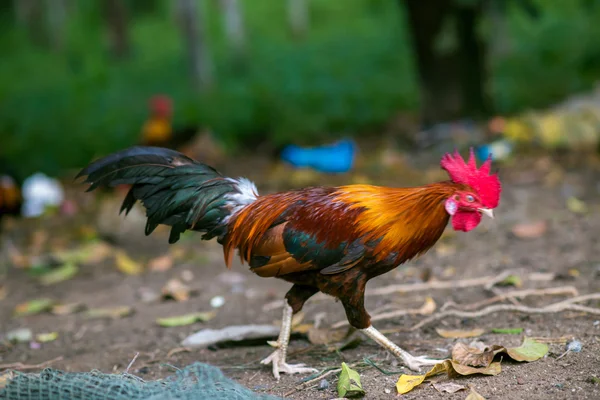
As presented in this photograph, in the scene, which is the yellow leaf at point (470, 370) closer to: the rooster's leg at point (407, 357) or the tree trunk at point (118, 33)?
the rooster's leg at point (407, 357)

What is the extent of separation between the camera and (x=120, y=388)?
2.86 m

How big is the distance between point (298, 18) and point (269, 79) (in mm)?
4159

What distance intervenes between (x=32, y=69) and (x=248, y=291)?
45.6ft

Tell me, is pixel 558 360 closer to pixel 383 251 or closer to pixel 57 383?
pixel 383 251

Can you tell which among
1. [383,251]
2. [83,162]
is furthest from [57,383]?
[83,162]

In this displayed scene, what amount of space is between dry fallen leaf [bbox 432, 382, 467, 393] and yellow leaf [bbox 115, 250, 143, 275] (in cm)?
368

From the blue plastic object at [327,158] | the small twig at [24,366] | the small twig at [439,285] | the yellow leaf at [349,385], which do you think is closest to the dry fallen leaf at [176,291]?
the small twig at [24,366]

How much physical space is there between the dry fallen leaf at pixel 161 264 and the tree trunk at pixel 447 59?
15.8ft

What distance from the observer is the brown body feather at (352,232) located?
3.55 m

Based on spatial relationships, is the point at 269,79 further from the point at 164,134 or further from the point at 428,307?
the point at 428,307

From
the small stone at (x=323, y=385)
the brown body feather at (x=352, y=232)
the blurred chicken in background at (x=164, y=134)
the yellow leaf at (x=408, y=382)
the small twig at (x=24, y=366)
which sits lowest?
the small twig at (x=24, y=366)

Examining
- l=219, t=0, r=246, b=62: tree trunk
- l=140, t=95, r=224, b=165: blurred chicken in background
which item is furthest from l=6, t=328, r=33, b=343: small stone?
l=219, t=0, r=246, b=62: tree trunk

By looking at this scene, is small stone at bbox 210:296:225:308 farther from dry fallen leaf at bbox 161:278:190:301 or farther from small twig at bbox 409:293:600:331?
small twig at bbox 409:293:600:331

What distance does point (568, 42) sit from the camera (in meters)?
13.6
